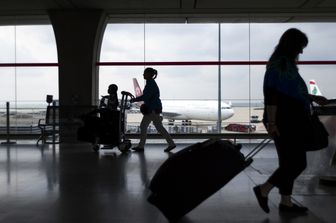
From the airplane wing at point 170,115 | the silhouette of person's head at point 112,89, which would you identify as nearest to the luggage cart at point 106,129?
the silhouette of person's head at point 112,89

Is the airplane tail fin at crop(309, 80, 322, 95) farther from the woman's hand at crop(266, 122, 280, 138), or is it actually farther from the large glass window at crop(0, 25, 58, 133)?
the woman's hand at crop(266, 122, 280, 138)

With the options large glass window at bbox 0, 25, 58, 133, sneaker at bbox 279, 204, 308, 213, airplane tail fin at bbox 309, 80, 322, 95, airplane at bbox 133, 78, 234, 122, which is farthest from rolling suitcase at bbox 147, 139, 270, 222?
airplane tail fin at bbox 309, 80, 322, 95

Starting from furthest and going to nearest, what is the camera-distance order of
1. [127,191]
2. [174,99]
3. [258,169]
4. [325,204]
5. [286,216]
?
[174,99], [258,169], [127,191], [325,204], [286,216]

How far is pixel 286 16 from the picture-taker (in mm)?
12312

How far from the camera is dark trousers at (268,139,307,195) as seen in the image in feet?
12.3

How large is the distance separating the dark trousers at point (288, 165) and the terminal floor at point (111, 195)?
260mm

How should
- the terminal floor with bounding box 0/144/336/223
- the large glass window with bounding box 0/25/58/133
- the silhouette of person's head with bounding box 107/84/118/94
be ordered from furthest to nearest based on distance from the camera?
1. the large glass window with bounding box 0/25/58/133
2. the silhouette of person's head with bounding box 107/84/118/94
3. the terminal floor with bounding box 0/144/336/223

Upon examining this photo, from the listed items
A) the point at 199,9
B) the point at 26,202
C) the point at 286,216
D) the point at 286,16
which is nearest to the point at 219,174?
the point at 286,216

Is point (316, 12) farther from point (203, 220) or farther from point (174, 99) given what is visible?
point (203, 220)

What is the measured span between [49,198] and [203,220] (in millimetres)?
1680

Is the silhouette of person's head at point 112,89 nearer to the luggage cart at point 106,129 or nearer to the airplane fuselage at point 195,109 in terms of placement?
the luggage cart at point 106,129

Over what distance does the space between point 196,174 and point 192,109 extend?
9.31 m

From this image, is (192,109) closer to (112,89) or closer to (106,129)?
(112,89)

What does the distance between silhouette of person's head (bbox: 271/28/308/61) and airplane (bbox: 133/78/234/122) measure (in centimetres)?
848
